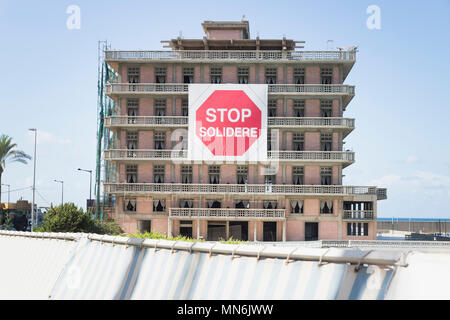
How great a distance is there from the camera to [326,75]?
5872cm

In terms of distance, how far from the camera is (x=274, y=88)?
57938 millimetres

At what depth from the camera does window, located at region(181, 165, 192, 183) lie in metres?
58.4

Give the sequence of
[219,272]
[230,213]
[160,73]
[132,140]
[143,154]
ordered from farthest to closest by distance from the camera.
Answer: [160,73] → [132,140] → [143,154] → [230,213] → [219,272]

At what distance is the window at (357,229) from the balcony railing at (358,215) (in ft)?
2.36

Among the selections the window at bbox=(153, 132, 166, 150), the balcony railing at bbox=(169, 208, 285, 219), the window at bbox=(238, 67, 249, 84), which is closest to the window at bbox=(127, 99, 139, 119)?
the window at bbox=(153, 132, 166, 150)

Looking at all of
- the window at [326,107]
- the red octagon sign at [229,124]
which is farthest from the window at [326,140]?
the red octagon sign at [229,124]

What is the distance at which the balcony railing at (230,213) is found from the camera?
184 feet

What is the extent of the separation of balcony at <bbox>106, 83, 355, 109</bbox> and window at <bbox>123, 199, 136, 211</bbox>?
1142cm

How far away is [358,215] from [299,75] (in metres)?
16.1

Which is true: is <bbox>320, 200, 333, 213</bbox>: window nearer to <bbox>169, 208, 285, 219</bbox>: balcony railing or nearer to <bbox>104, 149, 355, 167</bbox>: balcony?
<bbox>104, 149, 355, 167</bbox>: balcony

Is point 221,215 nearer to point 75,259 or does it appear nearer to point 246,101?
point 246,101

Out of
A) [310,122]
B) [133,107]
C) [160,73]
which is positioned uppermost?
[160,73]

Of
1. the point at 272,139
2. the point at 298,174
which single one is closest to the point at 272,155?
the point at 272,139

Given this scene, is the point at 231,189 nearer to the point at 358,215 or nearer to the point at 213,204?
the point at 213,204
